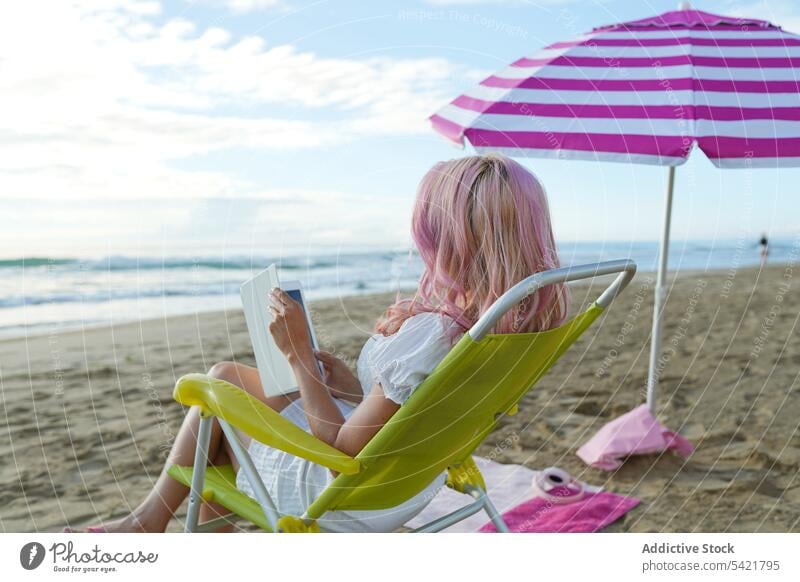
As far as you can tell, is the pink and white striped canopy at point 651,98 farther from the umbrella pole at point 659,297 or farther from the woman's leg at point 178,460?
the woman's leg at point 178,460

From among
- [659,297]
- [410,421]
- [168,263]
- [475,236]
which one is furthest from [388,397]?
[168,263]

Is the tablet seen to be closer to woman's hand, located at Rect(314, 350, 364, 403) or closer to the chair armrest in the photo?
woman's hand, located at Rect(314, 350, 364, 403)

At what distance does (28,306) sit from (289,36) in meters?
5.62

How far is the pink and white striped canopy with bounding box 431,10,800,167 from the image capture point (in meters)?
2.54

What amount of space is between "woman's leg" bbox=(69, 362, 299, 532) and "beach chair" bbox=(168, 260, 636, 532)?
0.09 metres

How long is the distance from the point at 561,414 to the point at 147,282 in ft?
19.3

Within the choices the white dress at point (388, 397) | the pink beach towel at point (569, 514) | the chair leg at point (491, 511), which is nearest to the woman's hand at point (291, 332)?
the white dress at point (388, 397)

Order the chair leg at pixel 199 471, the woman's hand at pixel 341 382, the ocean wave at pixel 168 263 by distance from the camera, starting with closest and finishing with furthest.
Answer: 1. the chair leg at pixel 199 471
2. the woman's hand at pixel 341 382
3. the ocean wave at pixel 168 263

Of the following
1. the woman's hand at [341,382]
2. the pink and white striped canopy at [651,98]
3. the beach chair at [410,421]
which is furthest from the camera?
the pink and white striped canopy at [651,98]

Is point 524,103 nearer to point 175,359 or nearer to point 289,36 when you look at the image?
point 289,36

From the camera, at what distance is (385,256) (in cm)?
968

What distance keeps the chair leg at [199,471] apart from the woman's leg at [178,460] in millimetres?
158

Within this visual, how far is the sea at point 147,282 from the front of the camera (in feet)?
22.3

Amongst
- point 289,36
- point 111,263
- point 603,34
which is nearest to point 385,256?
point 111,263
